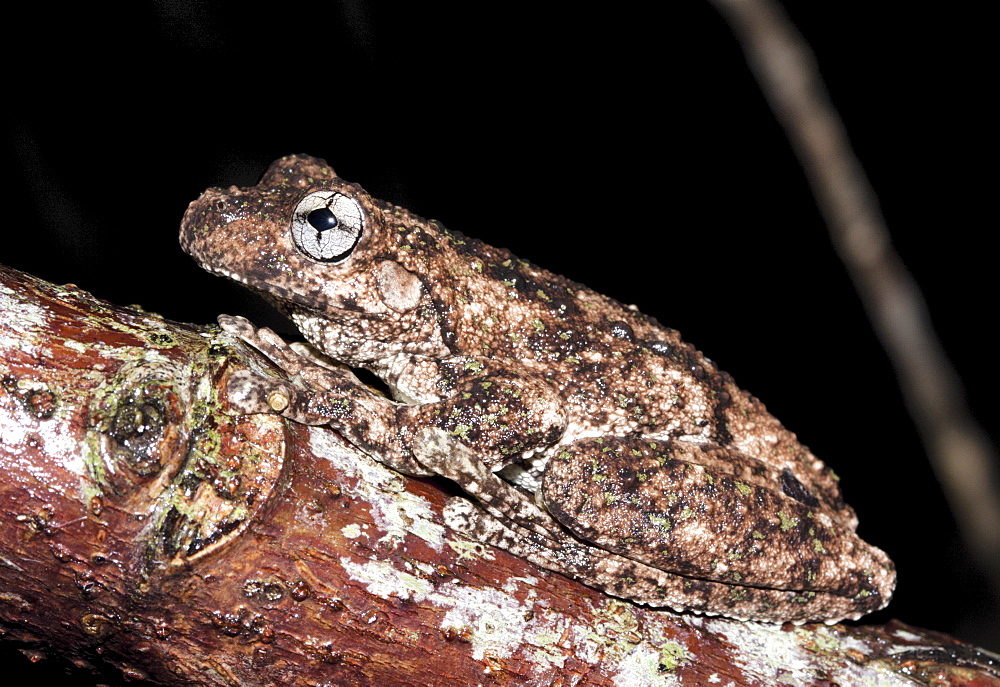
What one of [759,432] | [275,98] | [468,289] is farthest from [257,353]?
[275,98]

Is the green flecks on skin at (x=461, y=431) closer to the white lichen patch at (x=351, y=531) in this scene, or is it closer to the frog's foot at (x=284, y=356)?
the frog's foot at (x=284, y=356)

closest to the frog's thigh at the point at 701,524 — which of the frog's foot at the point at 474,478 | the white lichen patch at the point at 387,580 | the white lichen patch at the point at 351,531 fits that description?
the frog's foot at the point at 474,478

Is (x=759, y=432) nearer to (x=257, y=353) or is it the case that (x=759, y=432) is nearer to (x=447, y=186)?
(x=257, y=353)

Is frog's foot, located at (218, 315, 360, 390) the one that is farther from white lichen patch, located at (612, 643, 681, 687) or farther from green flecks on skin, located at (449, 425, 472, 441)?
white lichen patch, located at (612, 643, 681, 687)

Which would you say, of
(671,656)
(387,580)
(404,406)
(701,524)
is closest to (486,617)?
(387,580)

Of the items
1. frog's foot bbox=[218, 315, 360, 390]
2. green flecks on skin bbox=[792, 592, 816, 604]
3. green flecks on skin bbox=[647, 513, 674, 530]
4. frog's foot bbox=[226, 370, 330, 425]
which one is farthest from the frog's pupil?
green flecks on skin bbox=[792, 592, 816, 604]

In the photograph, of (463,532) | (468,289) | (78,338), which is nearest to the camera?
(78,338)
